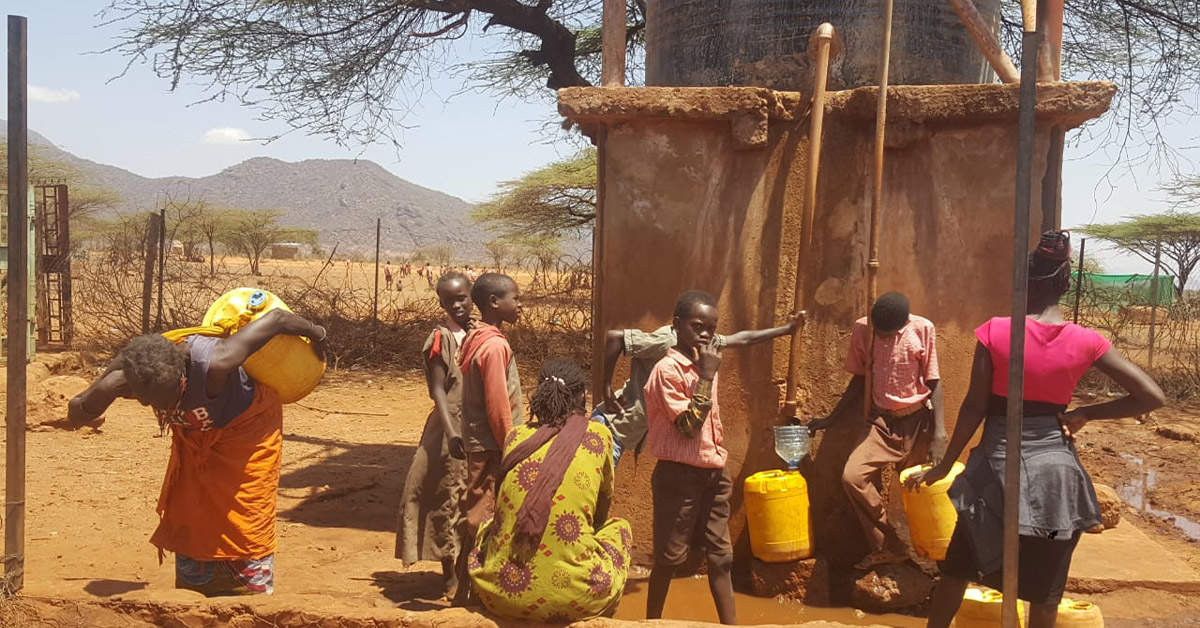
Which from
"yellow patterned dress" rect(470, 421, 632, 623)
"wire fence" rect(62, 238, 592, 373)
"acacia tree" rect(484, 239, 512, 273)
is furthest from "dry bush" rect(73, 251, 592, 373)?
"yellow patterned dress" rect(470, 421, 632, 623)

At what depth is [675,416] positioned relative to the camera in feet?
11.6

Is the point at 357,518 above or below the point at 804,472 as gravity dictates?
below

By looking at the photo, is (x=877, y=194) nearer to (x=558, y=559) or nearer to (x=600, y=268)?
(x=600, y=268)

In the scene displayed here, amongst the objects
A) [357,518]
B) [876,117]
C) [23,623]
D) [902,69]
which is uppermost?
[902,69]

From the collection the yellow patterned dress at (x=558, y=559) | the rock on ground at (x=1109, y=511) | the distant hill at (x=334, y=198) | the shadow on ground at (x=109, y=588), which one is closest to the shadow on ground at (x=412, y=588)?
the shadow on ground at (x=109, y=588)

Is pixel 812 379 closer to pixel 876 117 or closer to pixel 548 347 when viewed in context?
pixel 876 117

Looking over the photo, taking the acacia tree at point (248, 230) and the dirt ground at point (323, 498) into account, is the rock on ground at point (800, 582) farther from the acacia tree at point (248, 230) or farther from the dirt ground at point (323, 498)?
the acacia tree at point (248, 230)

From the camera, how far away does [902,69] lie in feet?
16.3

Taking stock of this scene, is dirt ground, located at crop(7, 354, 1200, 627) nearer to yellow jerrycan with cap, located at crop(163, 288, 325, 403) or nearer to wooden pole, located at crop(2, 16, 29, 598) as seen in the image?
wooden pole, located at crop(2, 16, 29, 598)

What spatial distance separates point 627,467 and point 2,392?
6747 mm

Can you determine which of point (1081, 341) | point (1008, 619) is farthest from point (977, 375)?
point (1008, 619)

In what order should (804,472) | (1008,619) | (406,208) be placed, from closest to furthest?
(1008,619), (804,472), (406,208)

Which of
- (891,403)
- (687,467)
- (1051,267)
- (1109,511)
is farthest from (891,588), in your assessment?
(1051,267)

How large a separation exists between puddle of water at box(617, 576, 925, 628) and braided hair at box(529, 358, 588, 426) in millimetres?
1472
